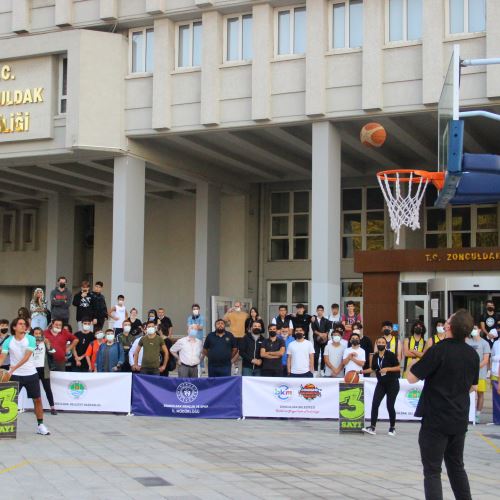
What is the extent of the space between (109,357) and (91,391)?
1.69 m

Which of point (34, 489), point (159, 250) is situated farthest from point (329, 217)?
point (34, 489)

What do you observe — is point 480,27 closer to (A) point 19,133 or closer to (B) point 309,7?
(B) point 309,7

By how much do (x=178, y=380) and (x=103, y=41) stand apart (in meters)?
14.1

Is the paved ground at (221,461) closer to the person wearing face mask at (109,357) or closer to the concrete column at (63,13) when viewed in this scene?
the person wearing face mask at (109,357)

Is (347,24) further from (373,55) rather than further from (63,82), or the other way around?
(63,82)

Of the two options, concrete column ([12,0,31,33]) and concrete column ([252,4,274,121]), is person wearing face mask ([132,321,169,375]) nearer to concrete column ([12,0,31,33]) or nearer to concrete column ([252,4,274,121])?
concrete column ([252,4,274,121])

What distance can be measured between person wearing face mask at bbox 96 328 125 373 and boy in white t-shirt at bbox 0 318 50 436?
5.07 m

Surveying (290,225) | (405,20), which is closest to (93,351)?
(405,20)

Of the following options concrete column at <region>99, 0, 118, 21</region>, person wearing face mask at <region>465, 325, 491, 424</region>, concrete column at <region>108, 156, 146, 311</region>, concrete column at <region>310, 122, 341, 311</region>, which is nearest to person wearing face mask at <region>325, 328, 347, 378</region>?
person wearing face mask at <region>465, 325, 491, 424</region>

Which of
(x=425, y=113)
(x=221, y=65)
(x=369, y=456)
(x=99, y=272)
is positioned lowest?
(x=369, y=456)

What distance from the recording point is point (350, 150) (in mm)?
30234

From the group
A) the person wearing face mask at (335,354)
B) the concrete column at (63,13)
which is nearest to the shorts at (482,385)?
the person wearing face mask at (335,354)

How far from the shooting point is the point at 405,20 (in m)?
24.5

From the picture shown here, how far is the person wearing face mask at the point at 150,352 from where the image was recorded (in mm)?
19000
